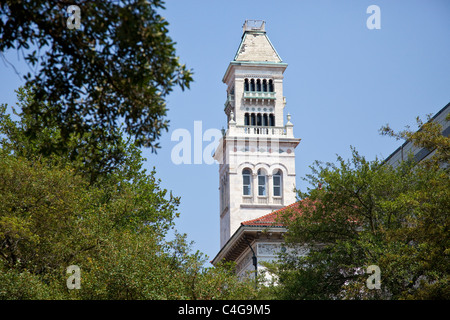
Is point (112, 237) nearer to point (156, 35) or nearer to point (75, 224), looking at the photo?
point (75, 224)

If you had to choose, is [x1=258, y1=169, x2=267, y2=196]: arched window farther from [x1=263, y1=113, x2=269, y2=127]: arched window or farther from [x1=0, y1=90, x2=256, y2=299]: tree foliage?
[x1=0, y1=90, x2=256, y2=299]: tree foliage

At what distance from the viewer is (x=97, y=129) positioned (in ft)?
42.2

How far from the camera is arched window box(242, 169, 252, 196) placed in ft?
257

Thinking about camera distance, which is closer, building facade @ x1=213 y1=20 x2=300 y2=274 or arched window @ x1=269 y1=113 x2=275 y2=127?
building facade @ x1=213 y1=20 x2=300 y2=274

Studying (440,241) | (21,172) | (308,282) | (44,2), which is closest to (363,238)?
(308,282)

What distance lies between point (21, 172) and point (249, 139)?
1995 inches

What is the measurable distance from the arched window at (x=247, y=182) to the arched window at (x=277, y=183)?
2661 mm

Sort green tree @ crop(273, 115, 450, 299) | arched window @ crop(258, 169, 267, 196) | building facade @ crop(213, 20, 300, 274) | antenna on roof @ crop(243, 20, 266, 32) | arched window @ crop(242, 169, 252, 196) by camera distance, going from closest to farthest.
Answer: green tree @ crop(273, 115, 450, 299)
building facade @ crop(213, 20, 300, 274)
arched window @ crop(242, 169, 252, 196)
arched window @ crop(258, 169, 267, 196)
antenna on roof @ crop(243, 20, 266, 32)

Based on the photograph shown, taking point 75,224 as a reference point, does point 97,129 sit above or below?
below
